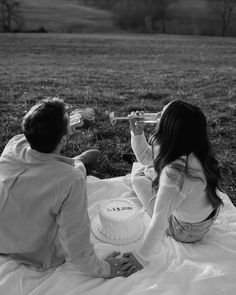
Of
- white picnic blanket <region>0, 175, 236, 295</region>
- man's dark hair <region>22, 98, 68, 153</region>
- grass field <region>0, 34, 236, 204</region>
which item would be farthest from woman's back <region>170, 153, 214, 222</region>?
grass field <region>0, 34, 236, 204</region>

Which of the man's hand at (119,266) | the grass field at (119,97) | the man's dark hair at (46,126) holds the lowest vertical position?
the man's hand at (119,266)

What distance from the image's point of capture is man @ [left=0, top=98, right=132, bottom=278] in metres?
2.14

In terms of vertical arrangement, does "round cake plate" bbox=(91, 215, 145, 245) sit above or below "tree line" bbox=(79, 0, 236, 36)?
below

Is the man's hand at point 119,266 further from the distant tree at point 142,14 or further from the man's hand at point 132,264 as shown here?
the distant tree at point 142,14

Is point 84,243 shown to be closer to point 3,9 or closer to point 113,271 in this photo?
point 113,271

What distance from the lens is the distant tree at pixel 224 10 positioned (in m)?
39.6

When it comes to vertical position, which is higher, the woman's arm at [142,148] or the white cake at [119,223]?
the woman's arm at [142,148]

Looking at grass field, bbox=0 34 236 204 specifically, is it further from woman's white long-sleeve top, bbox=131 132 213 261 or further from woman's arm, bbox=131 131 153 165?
woman's white long-sleeve top, bbox=131 132 213 261

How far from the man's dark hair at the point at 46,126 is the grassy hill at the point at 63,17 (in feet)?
102

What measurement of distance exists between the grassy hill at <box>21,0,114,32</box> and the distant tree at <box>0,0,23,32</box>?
0.81 meters

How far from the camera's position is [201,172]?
2.48m

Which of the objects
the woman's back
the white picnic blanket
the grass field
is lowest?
the white picnic blanket

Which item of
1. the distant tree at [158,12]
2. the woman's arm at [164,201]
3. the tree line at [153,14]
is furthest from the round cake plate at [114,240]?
the distant tree at [158,12]

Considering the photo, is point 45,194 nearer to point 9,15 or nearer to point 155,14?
point 9,15
